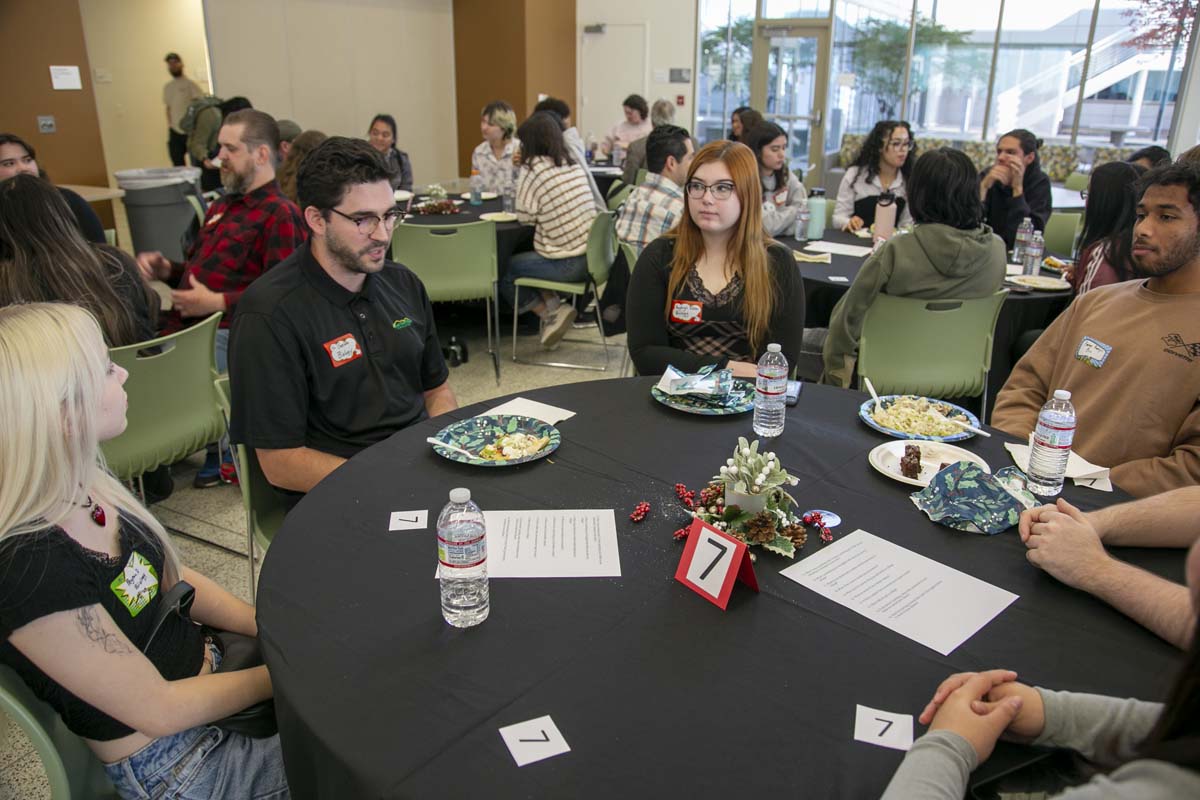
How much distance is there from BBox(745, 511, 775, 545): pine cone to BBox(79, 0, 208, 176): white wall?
9048 mm

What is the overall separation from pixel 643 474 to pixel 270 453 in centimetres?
95

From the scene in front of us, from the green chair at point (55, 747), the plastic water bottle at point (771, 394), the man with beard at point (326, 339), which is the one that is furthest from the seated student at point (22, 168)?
the plastic water bottle at point (771, 394)

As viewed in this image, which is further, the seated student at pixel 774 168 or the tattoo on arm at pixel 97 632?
the seated student at pixel 774 168

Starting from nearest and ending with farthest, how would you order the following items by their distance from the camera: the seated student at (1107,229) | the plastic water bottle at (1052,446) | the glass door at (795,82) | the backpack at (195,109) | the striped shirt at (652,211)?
the plastic water bottle at (1052,446), the seated student at (1107,229), the striped shirt at (652,211), the backpack at (195,109), the glass door at (795,82)

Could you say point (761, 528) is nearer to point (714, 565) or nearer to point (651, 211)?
point (714, 565)

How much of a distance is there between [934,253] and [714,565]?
237 cm

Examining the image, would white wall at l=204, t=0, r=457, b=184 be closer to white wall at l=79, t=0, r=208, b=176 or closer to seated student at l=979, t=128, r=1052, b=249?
white wall at l=79, t=0, r=208, b=176

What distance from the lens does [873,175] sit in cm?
504

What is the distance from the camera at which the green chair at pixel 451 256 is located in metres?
4.48

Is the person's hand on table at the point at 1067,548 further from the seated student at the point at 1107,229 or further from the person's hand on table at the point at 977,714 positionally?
the seated student at the point at 1107,229

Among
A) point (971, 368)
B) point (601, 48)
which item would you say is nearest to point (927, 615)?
point (971, 368)

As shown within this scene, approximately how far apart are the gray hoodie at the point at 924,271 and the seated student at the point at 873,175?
1.69 m

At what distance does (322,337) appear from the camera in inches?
80.0

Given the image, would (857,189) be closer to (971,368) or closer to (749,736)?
(971,368)
